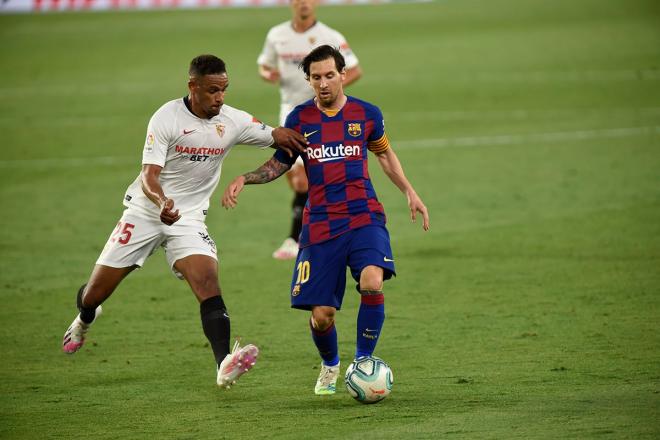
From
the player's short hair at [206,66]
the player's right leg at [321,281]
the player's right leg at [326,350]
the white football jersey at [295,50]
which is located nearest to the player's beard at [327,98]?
the player's short hair at [206,66]

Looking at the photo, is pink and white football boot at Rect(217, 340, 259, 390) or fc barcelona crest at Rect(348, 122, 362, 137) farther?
fc barcelona crest at Rect(348, 122, 362, 137)

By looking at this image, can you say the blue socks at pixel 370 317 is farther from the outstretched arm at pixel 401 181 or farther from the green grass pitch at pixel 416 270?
the outstretched arm at pixel 401 181

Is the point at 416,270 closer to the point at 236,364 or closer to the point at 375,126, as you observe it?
the point at 375,126

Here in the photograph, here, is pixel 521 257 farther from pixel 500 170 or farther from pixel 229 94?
pixel 229 94

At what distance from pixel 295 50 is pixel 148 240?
237 inches

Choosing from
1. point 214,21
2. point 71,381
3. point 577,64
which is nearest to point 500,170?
point 71,381

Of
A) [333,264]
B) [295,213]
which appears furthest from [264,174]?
[295,213]

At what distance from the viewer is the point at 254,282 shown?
40.5 ft

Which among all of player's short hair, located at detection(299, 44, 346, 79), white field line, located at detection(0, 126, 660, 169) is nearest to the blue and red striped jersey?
player's short hair, located at detection(299, 44, 346, 79)

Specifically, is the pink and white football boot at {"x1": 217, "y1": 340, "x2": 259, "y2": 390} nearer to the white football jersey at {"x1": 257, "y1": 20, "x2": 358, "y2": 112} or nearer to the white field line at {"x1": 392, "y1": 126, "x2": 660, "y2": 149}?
the white football jersey at {"x1": 257, "y1": 20, "x2": 358, "y2": 112}

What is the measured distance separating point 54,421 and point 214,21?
3267cm

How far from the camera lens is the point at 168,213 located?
783 centimetres

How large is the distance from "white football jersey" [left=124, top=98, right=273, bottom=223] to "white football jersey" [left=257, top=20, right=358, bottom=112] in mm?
5470

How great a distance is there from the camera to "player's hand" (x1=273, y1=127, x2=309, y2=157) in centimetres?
827
